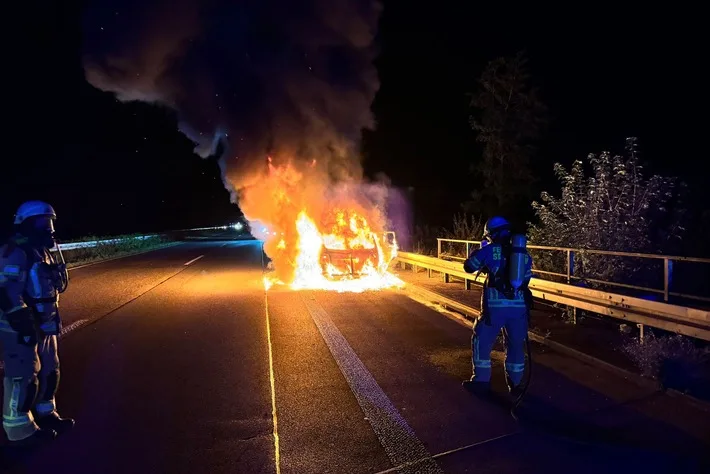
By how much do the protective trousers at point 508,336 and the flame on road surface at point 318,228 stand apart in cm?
956

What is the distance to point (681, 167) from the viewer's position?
25.2 m

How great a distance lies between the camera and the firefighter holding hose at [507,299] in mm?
5336

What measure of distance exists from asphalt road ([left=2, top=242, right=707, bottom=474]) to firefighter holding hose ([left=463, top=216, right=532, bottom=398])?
1.31 ft

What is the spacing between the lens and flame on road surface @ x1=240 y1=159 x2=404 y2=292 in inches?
607

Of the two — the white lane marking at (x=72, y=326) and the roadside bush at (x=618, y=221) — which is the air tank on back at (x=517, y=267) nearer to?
the roadside bush at (x=618, y=221)

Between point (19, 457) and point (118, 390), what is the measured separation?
64.2 inches

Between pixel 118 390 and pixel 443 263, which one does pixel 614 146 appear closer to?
pixel 443 263

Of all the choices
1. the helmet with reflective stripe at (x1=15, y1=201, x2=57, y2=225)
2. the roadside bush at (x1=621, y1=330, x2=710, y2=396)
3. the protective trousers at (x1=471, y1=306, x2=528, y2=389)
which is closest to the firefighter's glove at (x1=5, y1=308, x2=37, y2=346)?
the helmet with reflective stripe at (x1=15, y1=201, x2=57, y2=225)

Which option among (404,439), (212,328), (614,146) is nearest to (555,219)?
(212,328)

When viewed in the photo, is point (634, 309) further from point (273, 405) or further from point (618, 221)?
point (273, 405)

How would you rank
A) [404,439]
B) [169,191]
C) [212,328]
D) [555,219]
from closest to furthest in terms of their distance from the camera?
1. [404,439]
2. [212,328]
3. [555,219]
4. [169,191]

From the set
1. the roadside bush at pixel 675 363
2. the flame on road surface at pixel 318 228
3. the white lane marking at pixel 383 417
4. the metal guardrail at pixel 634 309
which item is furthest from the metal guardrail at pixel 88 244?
the roadside bush at pixel 675 363

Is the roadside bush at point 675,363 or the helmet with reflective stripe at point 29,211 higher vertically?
the helmet with reflective stripe at point 29,211

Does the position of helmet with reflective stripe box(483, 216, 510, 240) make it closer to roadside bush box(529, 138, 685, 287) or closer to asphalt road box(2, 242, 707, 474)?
asphalt road box(2, 242, 707, 474)
